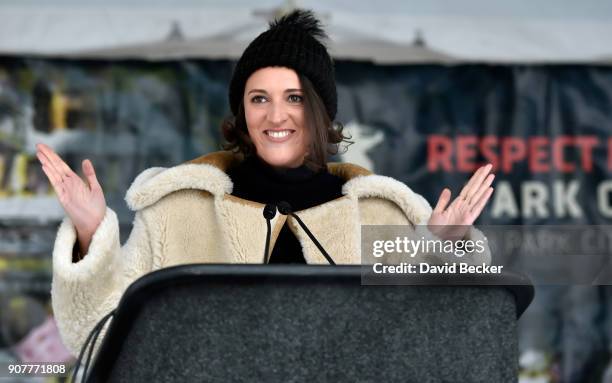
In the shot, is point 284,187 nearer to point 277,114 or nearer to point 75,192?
point 277,114

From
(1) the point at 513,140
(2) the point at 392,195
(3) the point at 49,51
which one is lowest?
(2) the point at 392,195

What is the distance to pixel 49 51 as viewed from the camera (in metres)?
2.77

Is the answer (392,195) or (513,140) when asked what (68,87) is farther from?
(392,195)

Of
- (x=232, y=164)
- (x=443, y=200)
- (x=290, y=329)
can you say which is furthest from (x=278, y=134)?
(x=290, y=329)

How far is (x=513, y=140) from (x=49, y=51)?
1.49 m

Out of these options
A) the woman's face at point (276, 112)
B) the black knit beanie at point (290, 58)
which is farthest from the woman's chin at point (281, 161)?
the black knit beanie at point (290, 58)

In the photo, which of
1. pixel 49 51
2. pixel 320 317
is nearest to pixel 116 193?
pixel 49 51

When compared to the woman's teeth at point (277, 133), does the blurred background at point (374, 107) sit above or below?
above

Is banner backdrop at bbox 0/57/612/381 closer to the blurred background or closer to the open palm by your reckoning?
the blurred background

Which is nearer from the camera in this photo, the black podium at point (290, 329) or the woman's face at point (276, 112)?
the black podium at point (290, 329)

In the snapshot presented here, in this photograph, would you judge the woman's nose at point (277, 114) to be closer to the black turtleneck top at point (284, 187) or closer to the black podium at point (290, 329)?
the black turtleneck top at point (284, 187)

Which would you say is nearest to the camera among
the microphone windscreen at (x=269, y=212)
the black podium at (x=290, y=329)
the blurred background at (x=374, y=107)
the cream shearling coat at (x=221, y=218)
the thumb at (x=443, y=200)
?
Result: the black podium at (x=290, y=329)

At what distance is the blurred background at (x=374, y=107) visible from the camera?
9.02 feet

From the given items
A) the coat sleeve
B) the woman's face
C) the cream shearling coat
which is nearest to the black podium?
the coat sleeve
